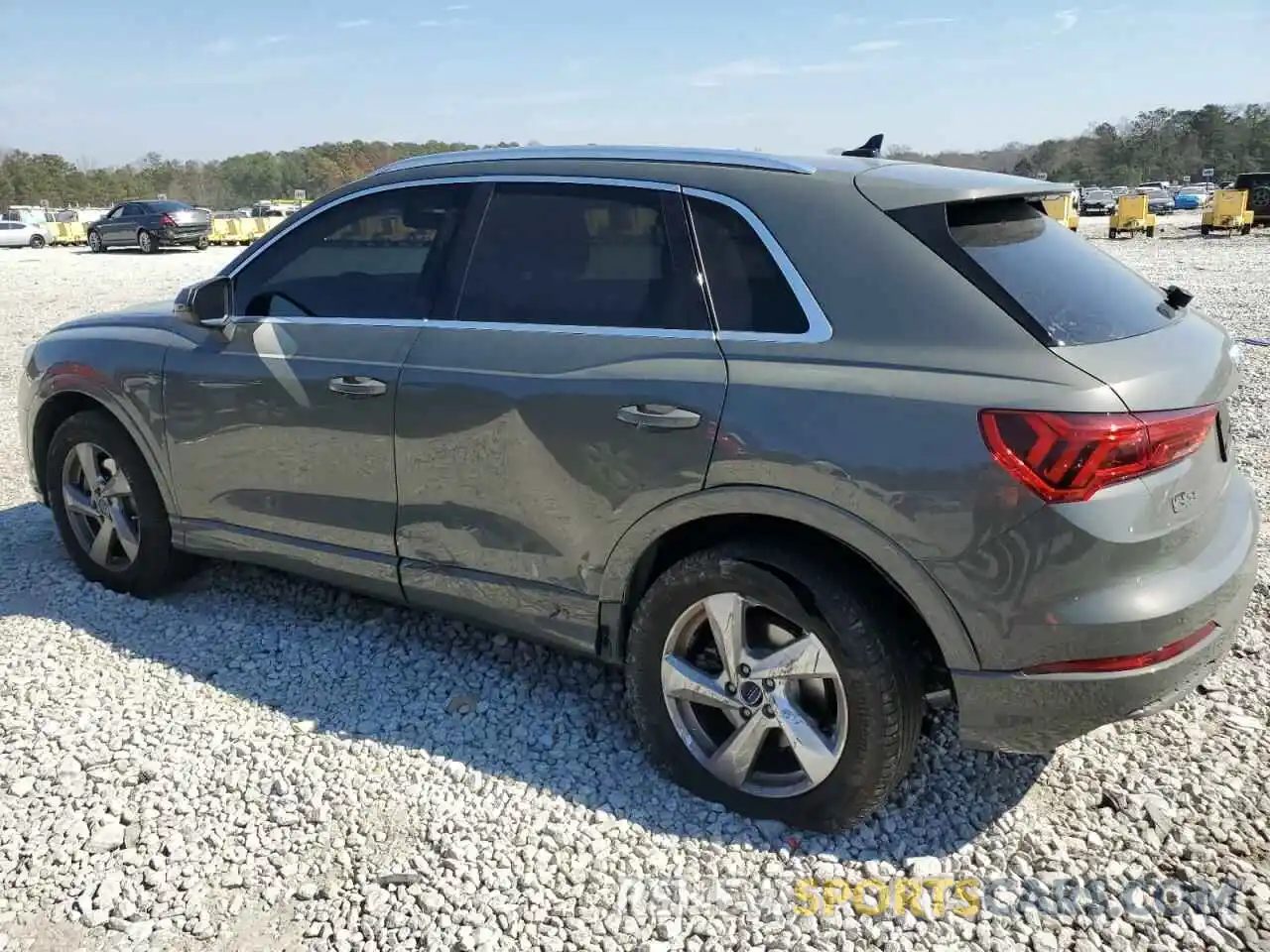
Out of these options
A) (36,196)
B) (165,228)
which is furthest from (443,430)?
(36,196)

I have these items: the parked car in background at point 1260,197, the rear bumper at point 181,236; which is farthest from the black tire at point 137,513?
the parked car in background at point 1260,197

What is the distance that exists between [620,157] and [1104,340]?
1552 mm

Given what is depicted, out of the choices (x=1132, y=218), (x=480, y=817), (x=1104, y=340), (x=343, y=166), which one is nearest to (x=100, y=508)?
(x=480, y=817)

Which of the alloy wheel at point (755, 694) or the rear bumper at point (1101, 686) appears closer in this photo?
the rear bumper at point (1101, 686)

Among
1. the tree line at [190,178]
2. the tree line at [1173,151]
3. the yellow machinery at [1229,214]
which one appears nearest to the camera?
the yellow machinery at [1229,214]

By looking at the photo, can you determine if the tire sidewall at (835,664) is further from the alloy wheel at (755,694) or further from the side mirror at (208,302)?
the side mirror at (208,302)

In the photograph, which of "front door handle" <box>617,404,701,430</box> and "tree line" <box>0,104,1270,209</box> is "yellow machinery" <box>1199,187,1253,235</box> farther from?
"tree line" <box>0,104,1270,209</box>

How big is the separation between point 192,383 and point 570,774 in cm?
214

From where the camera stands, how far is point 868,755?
2.72 metres

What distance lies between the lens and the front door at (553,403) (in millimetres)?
2908

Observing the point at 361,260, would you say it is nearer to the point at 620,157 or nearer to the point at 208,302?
the point at 208,302

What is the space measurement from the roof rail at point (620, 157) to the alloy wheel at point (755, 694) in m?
1.28

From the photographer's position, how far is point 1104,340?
2.60 metres

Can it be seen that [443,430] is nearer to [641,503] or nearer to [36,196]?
[641,503]
